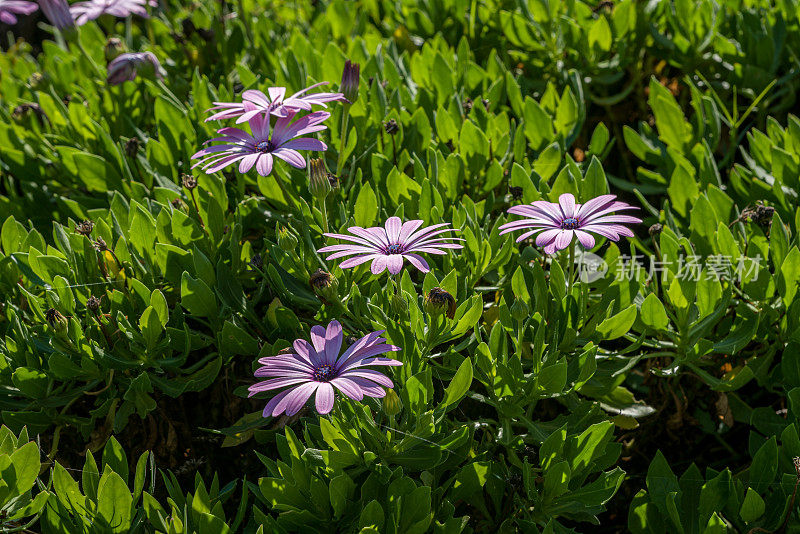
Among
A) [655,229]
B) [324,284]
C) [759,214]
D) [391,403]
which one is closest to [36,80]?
[324,284]

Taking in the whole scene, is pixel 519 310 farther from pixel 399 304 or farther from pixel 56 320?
pixel 56 320

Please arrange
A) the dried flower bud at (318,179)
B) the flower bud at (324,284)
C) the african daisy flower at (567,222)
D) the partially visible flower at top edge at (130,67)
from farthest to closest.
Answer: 1. the partially visible flower at top edge at (130,67)
2. the dried flower bud at (318,179)
3. the flower bud at (324,284)
4. the african daisy flower at (567,222)

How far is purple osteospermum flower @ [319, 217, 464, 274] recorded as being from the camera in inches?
61.6

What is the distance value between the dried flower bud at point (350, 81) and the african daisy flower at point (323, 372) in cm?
73

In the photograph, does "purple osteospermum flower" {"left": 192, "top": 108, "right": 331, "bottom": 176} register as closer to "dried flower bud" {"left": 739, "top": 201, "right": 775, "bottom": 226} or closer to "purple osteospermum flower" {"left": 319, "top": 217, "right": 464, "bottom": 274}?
"purple osteospermum flower" {"left": 319, "top": 217, "right": 464, "bottom": 274}

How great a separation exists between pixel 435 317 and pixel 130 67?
1545mm

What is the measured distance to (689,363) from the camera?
190 centimetres

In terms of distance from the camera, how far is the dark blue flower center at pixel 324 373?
1.48 meters

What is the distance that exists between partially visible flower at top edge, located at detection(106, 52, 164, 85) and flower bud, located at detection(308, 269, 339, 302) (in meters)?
1.29

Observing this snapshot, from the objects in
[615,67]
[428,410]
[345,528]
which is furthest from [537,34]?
[345,528]

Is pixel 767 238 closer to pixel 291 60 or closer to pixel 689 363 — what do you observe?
pixel 689 363

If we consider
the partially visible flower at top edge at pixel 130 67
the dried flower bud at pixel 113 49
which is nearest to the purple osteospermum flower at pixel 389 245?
the partially visible flower at top edge at pixel 130 67

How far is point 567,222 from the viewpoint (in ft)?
5.65

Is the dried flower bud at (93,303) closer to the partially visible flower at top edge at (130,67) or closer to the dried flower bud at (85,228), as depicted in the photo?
the dried flower bud at (85,228)
